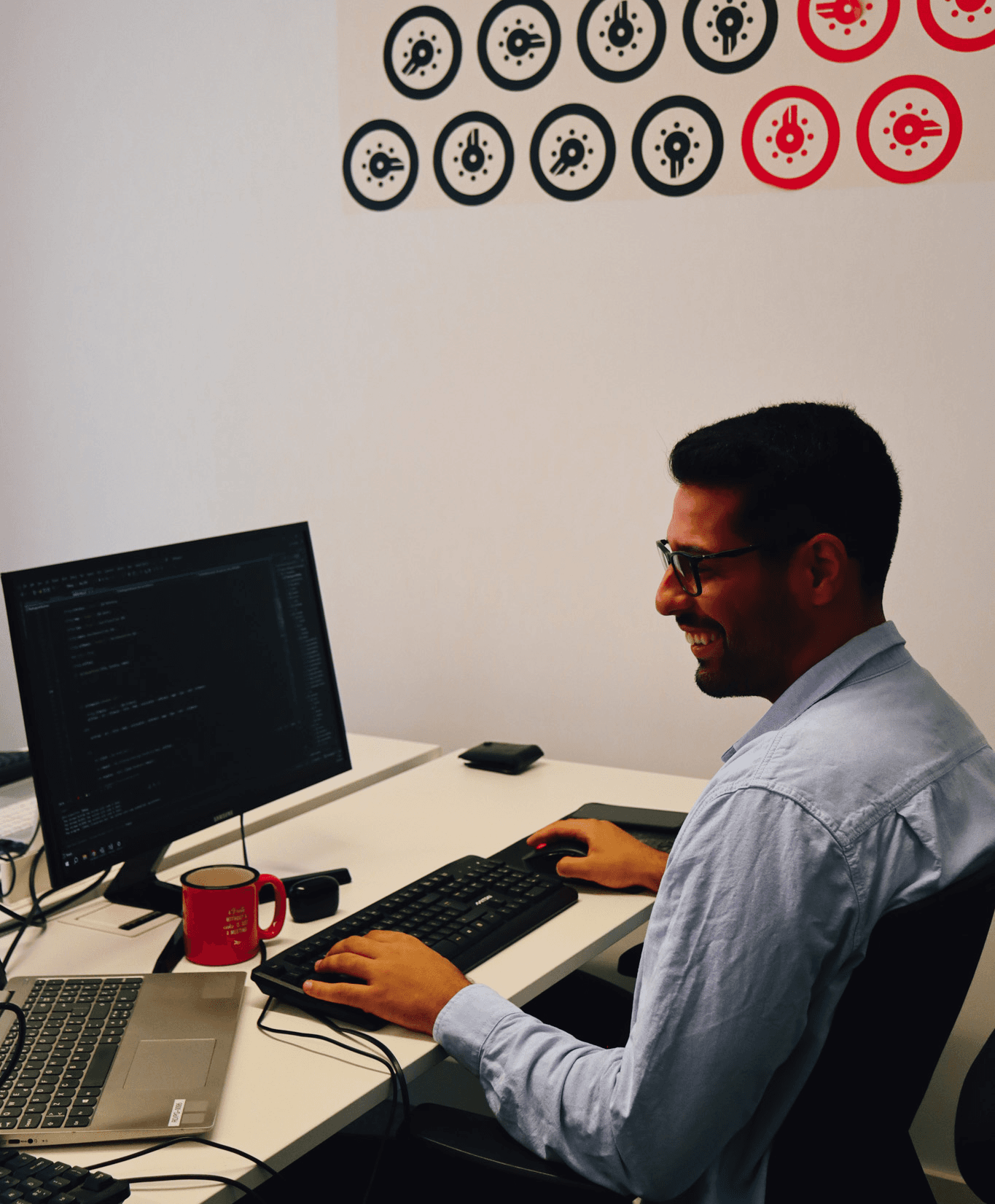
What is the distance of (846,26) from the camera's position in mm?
2195

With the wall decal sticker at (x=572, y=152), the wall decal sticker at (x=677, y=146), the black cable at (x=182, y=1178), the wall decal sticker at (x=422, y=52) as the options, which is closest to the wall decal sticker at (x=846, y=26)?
the wall decal sticker at (x=677, y=146)

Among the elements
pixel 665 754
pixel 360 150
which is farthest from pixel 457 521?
pixel 360 150

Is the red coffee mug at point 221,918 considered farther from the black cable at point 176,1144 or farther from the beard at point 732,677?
the beard at point 732,677

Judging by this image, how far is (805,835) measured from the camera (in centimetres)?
95

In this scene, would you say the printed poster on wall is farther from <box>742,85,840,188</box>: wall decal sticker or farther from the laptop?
the laptop

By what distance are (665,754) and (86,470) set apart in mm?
1755

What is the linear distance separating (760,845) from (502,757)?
48.6 inches

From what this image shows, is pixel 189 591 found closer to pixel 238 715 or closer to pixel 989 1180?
pixel 238 715

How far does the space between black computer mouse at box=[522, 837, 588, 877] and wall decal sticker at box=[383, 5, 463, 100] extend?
5.63 ft

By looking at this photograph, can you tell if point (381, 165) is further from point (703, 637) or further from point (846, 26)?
point (703, 637)

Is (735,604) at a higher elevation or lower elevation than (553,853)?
higher

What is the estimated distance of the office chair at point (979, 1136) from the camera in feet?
3.26

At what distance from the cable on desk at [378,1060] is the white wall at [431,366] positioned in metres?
1.37

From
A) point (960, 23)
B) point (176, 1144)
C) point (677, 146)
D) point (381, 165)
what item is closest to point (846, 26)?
point (960, 23)
